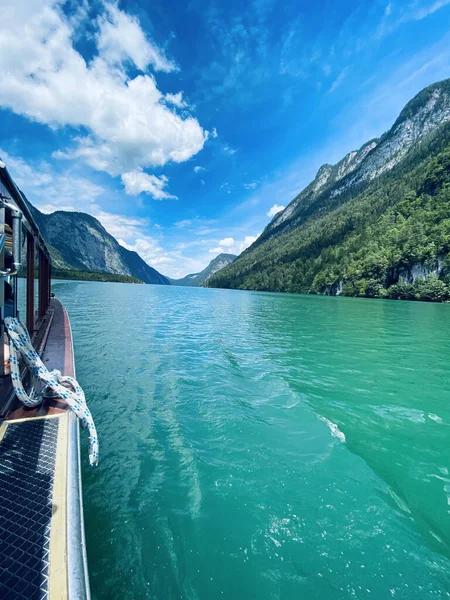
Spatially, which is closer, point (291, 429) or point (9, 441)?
point (9, 441)

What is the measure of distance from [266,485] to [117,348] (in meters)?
10.2

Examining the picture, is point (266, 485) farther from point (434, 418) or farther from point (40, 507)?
point (434, 418)

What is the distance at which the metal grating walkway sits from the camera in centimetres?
200

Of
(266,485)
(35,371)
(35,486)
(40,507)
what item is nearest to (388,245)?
(266,485)

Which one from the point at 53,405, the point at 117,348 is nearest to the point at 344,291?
the point at 117,348

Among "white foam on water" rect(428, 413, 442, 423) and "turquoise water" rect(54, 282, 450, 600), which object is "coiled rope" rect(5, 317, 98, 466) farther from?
"white foam on water" rect(428, 413, 442, 423)

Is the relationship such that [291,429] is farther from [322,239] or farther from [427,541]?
[322,239]

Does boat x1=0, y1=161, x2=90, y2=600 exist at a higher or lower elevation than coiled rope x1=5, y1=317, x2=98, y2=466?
lower

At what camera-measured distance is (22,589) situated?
6.33ft

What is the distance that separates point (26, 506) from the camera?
2.70 metres

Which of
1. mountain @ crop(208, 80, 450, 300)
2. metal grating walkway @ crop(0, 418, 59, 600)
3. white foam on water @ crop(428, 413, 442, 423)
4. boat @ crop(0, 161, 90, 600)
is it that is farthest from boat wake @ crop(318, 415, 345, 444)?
mountain @ crop(208, 80, 450, 300)

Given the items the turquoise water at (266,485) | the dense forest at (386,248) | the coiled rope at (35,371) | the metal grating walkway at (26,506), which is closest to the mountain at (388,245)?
the dense forest at (386,248)

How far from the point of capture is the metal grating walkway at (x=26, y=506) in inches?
78.9

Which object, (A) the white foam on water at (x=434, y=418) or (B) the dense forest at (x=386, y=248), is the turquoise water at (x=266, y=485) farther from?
(B) the dense forest at (x=386, y=248)
